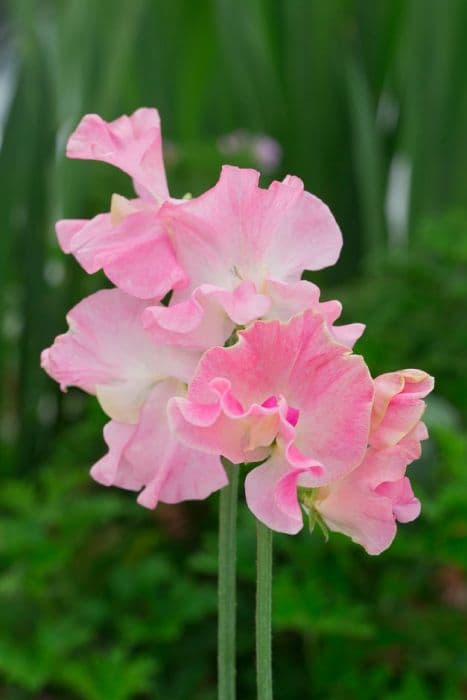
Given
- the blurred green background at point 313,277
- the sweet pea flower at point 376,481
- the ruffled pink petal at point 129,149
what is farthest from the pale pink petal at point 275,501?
the blurred green background at point 313,277

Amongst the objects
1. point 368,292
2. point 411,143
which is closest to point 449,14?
point 411,143

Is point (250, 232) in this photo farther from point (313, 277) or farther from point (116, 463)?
point (313, 277)

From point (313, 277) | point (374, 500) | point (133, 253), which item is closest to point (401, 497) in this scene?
point (374, 500)

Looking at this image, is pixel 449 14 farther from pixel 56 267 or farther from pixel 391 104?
pixel 56 267

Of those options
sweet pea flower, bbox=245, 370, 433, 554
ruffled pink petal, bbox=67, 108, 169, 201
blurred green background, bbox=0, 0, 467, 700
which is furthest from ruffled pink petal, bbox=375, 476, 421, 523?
blurred green background, bbox=0, 0, 467, 700

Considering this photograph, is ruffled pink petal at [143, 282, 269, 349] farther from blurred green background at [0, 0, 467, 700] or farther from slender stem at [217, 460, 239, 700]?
Result: blurred green background at [0, 0, 467, 700]

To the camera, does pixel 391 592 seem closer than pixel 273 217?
No

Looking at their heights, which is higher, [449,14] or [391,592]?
[449,14]
